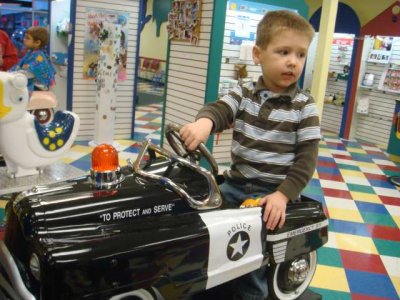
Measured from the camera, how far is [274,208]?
64.3 inches

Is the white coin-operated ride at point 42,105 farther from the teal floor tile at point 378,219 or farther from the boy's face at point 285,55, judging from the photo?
the teal floor tile at point 378,219

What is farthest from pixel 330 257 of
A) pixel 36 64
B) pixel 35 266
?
pixel 36 64

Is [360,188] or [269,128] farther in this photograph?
[360,188]

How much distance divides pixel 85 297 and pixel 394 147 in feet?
20.5

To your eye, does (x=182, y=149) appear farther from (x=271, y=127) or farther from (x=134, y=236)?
(x=134, y=236)

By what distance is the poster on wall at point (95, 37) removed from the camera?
527 cm

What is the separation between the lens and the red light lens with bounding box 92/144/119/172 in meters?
1.51

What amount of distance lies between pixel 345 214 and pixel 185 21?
2.87m

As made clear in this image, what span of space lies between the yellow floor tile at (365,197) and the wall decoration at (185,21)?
2499mm

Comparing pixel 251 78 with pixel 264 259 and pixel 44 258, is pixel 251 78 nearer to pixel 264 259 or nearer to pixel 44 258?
pixel 264 259

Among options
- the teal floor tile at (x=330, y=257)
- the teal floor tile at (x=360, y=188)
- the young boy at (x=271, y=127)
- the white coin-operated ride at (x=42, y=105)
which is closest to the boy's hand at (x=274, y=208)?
the young boy at (x=271, y=127)

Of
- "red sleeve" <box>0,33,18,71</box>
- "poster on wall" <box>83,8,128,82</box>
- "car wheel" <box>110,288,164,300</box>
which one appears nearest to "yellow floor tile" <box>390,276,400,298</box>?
"car wheel" <box>110,288,164,300</box>

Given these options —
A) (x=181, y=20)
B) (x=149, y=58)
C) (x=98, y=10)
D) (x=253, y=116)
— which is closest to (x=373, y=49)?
(x=181, y=20)

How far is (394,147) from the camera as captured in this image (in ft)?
21.0
